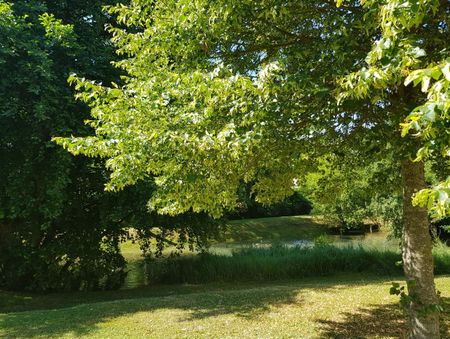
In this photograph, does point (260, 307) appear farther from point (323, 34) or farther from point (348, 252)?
point (348, 252)

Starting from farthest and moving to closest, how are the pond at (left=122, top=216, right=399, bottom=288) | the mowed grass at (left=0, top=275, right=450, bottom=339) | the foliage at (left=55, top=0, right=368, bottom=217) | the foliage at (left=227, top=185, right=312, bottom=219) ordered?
1. the foliage at (left=227, top=185, right=312, bottom=219)
2. the pond at (left=122, top=216, right=399, bottom=288)
3. the mowed grass at (left=0, top=275, right=450, bottom=339)
4. the foliage at (left=55, top=0, right=368, bottom=217)

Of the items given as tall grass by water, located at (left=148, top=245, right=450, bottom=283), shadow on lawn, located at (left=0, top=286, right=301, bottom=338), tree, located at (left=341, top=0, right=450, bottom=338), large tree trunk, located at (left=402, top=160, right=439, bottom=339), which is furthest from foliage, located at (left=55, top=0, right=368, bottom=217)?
tall grass by water, located at (left=148, top=245, right=450, bottom=283)

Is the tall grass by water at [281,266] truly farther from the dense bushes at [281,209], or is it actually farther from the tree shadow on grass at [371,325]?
the dense bushes at [281,209]

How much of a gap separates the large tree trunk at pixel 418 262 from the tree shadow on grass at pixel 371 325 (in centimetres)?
146

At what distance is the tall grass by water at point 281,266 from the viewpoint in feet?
46.9

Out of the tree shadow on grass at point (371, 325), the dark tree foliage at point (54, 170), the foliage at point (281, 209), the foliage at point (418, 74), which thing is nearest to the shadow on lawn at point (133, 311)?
the tree shadow on grass at point (371, 325)

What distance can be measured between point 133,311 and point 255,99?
6.70m

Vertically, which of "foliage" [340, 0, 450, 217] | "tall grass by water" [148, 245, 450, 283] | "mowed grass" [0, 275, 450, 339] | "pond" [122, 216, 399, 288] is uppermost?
"foliage" [340, 0, 450, 217]

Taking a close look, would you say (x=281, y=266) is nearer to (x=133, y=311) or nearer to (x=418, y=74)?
(x=133, y=311)

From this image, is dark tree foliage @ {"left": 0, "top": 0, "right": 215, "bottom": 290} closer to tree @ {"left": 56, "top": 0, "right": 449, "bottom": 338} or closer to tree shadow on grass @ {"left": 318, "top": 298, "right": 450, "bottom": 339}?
tree @ {"left": 56, "top": 0, "right": 449, "bottom": 338}

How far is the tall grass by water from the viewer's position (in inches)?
563

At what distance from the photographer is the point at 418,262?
5.51m

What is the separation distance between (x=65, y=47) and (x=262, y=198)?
6.60 m

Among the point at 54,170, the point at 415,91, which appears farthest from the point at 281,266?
the point at 415,91
